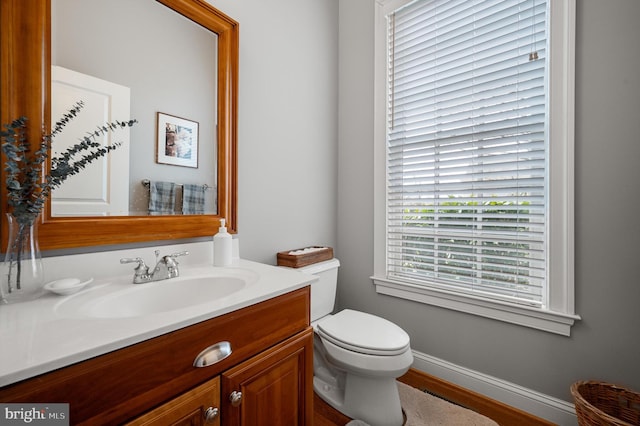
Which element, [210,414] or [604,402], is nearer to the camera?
[210,414]

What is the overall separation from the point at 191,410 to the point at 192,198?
2.59ft

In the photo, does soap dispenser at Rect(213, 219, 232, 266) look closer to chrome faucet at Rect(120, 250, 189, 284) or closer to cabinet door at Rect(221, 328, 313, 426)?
chrome faucet at Rect(120, 250, 189, 284)

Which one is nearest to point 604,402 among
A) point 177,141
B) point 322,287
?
point 322,287

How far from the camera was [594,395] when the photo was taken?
1.16 meters

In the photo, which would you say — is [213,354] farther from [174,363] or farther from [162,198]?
[162,198]

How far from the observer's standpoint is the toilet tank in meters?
1.57

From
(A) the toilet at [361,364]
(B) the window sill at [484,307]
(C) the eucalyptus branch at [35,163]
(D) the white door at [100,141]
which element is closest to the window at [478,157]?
(B) the window sill at [484,307]

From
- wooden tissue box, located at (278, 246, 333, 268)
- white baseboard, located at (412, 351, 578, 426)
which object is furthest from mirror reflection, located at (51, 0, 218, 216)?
white baseboard, located at (412, 351, 578, 426)

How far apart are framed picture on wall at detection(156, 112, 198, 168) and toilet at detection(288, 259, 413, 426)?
0.78 meters

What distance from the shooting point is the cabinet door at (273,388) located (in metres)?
0.74

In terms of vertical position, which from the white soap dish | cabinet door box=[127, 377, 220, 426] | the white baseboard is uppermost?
the white soap dish

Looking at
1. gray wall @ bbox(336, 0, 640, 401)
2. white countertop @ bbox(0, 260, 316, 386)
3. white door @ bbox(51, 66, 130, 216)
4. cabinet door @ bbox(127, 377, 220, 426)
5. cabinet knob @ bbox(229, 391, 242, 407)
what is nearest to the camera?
white countertop @ bbox(0, 260, 316, 386)

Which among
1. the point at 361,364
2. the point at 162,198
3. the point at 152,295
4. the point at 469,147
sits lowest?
the point at 361,364

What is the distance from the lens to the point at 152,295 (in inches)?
36.2
